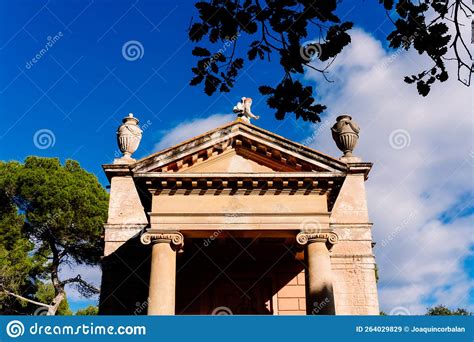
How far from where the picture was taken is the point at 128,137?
17.5 m

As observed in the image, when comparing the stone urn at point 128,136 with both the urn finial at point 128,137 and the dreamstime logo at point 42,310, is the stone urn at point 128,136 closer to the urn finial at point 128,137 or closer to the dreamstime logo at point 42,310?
the urn finial at point 128,137

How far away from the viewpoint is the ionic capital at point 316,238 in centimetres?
1245

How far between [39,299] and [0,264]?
18.9 ft

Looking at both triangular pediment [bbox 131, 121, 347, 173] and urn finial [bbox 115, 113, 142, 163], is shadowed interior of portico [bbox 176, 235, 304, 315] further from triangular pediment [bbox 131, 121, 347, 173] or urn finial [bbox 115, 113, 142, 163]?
urn finial [bbox 115, 113, 142, 163]

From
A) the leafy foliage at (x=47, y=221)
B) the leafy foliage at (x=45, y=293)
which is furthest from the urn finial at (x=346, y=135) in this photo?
the leafy foliage at (x=45, y=293)

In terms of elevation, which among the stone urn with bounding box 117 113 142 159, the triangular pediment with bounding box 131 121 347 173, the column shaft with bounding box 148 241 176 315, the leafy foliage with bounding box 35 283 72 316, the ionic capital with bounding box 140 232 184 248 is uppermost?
the stone urn with bounding box 117 113 142 159

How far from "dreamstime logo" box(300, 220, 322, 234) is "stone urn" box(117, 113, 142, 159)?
790 cm

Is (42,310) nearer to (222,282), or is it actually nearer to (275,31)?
(222,282)

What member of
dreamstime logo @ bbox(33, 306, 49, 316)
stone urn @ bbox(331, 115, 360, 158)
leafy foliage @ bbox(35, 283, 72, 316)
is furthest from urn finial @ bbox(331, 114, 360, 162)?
leafy foliage @ bbox(35, 283, 72, 316)

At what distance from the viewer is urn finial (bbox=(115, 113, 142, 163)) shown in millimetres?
17531

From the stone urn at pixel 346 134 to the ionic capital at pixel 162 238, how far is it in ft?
25.8

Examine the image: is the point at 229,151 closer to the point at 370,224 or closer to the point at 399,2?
the point at 370,224
